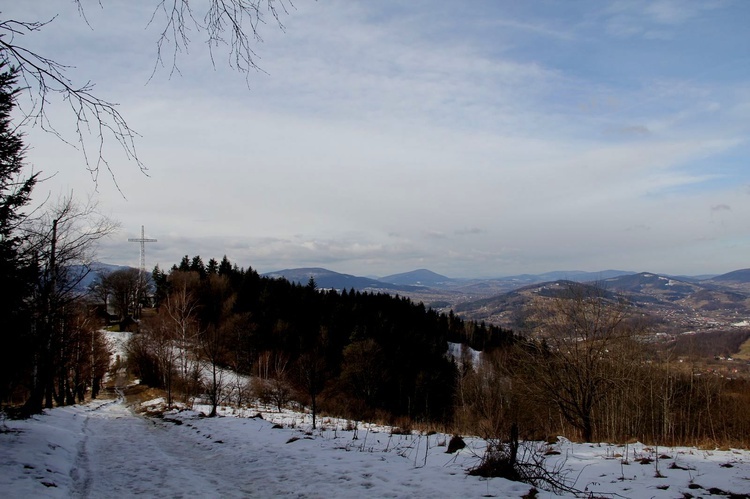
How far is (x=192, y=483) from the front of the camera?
21.2ft

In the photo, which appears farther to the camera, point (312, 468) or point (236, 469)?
point (236, 469)

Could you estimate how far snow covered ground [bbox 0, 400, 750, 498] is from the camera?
5.77 m

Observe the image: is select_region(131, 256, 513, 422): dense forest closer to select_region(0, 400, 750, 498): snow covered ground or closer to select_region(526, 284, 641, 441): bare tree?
select_region(526, 284, 641, 441): bare tree

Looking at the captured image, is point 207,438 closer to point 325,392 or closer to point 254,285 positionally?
point 325,392

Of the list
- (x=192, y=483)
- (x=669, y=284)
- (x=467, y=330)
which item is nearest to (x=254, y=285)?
(x=467, y=330)

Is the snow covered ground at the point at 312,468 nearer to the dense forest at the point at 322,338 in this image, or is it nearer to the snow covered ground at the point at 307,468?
the snow covered ground at the point at 307,468

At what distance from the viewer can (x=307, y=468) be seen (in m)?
6.82

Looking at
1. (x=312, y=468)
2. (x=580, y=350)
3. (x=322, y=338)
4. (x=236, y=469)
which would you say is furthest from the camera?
(x=322, y=338)

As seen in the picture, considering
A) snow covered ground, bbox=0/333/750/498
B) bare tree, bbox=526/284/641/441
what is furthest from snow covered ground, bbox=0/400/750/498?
bare tree, bbox=526/284/641/441

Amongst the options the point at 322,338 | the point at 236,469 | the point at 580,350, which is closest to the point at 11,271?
the point at 236,469

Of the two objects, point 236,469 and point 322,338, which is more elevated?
point 236,469

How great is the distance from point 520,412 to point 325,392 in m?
24.3

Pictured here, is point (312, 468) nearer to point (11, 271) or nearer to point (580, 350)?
point (11, 271)

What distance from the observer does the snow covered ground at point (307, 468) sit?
5766 millimetres
